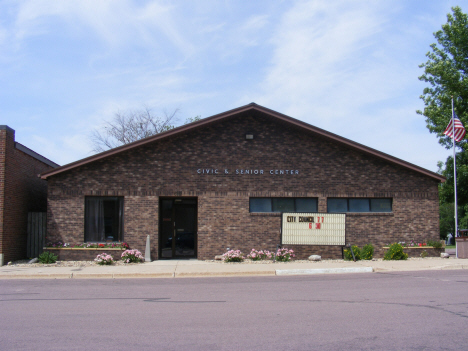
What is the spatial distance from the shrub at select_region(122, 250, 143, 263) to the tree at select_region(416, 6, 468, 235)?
2402 cm

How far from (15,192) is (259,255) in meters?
10.3

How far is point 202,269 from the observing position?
16438 mm

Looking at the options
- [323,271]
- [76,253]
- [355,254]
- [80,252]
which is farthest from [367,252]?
[76,253]

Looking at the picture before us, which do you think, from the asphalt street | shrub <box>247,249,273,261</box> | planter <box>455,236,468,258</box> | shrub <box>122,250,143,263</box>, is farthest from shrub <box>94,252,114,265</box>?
planter <box>455,236,468,258</box>

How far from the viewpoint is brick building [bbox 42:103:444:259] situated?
1986 cm

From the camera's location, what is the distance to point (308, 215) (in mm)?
19359

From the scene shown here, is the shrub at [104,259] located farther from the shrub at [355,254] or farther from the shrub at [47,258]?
the shrub at [355,254]

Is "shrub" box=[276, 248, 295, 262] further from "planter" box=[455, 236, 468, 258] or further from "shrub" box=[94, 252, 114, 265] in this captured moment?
"planter" box=[455, 236, 468, 258]

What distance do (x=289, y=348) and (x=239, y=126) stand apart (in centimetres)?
1511

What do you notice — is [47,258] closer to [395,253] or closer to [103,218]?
[103,218]

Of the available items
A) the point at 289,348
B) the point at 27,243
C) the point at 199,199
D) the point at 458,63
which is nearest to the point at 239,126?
the point at 199,199

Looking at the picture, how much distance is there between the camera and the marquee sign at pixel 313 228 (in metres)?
19.3

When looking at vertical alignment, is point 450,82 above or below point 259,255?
above

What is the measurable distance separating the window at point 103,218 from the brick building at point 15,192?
2.81 m
